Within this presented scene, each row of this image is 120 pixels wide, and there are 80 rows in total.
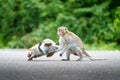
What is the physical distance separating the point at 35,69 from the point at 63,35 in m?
2.29

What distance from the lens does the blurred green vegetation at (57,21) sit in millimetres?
20438

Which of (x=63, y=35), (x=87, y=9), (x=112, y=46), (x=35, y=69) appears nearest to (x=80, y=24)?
(x=87, y=9)

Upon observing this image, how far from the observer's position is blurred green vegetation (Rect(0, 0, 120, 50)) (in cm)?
2044

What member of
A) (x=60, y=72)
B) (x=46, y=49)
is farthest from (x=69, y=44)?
(x=60, y=72)

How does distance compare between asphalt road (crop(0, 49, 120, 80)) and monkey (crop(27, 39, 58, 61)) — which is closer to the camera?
asphalt road (crop(0, 49, 120, 80))

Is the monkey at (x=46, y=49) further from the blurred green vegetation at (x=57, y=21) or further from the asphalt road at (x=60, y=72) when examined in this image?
the blurred green vegetation at (x=57, y=21)

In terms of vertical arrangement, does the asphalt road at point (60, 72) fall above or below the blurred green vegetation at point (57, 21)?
below

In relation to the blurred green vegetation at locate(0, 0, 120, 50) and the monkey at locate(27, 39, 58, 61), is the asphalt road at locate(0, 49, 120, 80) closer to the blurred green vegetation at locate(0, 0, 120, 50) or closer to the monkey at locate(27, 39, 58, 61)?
the monkey at locate(27, 39, 58, 61)

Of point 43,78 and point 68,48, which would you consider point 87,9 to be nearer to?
point 68,48

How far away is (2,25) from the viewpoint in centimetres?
2292

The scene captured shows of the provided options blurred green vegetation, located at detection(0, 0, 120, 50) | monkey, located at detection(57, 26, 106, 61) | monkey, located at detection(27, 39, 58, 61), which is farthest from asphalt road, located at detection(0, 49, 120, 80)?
blurred green vegetation, located at detection(0, 0, 120, 50)

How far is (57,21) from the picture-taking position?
68.8 feet

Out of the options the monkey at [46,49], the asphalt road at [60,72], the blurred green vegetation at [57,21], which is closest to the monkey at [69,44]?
the monkey at [46,49]

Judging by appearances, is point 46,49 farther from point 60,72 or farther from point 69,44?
point 60,72
